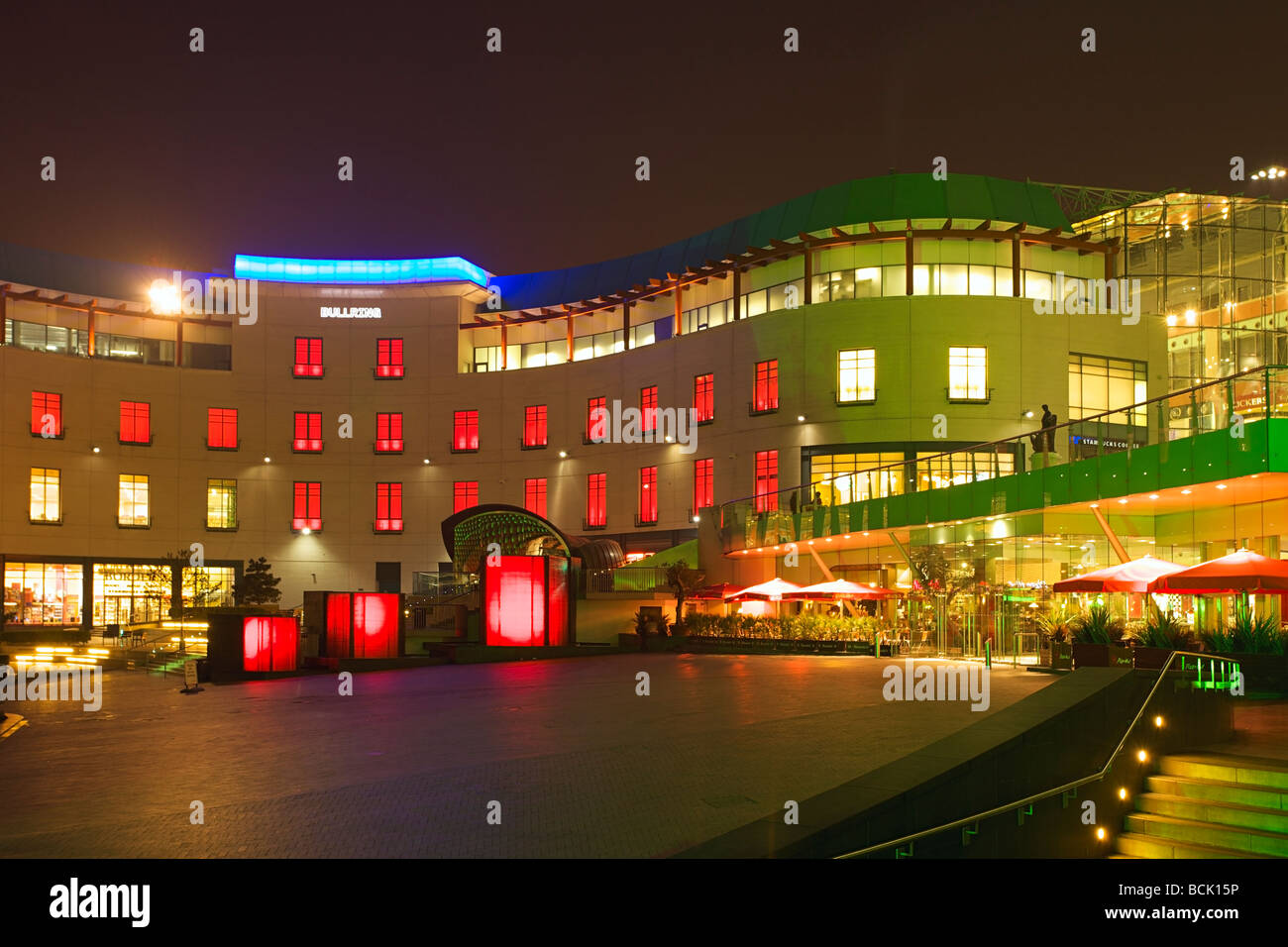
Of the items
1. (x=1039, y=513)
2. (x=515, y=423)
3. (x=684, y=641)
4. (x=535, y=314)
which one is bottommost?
(x=684, y=641)

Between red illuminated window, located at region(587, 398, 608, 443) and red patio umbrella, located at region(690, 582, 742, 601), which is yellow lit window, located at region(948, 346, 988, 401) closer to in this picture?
red patio umbrella, located at region(690, 582, 742, 601)

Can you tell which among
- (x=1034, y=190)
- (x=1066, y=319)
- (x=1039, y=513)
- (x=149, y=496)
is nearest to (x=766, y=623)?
(x=1039, y=513)

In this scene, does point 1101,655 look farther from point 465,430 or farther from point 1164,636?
point 465,430

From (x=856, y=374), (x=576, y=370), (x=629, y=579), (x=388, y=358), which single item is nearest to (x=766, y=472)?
(x=856, y=374)

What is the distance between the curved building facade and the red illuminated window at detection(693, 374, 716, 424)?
0.24 m

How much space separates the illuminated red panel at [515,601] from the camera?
35.8 metres

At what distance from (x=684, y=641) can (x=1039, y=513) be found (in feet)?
46.9

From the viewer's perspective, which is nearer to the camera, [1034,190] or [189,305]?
[1034,190]

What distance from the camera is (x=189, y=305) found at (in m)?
66.4

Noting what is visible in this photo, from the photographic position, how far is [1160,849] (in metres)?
12.3

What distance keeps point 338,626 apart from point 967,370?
1116 inches

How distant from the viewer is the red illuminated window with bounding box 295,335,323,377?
67.0 m

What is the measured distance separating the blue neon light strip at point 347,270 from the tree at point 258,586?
55.0ft
